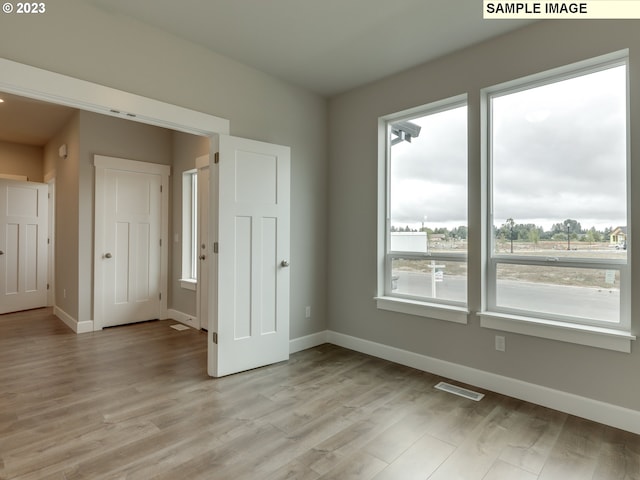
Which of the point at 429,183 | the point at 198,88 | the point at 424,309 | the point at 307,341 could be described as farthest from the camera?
the point at 307,341

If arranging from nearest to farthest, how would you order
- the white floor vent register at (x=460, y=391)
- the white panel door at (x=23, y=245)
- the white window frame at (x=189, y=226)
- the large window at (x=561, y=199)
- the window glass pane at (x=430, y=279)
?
the large window at (x=561, y=199)
the white floor vent register at (x=460, y=391)
the window glass pane at (x=430, y=279)
the white window frame at (x=189, y=226)
the white panel door at (x=23, y=245)

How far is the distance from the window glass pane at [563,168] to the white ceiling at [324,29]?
66cm

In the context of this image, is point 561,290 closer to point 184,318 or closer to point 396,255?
point 396,255

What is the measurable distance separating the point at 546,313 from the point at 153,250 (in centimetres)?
483

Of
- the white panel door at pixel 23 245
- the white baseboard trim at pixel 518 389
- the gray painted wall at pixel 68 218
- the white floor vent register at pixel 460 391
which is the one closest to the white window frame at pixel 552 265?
the white baseboard trim at pixel 518 389

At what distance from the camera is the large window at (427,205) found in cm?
314

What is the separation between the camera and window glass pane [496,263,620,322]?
2.40 meters

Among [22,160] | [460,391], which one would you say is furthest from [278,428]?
[22,160]

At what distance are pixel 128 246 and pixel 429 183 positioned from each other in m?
4.04

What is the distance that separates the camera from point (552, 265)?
265 cm

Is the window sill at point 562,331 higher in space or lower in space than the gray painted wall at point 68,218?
lower

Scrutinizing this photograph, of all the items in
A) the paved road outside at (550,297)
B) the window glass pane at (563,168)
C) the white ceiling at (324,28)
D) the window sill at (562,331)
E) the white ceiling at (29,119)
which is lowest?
the window sill at (562,331)

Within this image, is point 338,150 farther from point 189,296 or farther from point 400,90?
point 189,296

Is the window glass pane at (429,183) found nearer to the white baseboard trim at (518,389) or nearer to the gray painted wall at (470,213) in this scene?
the gray painted wall at (470,213)
